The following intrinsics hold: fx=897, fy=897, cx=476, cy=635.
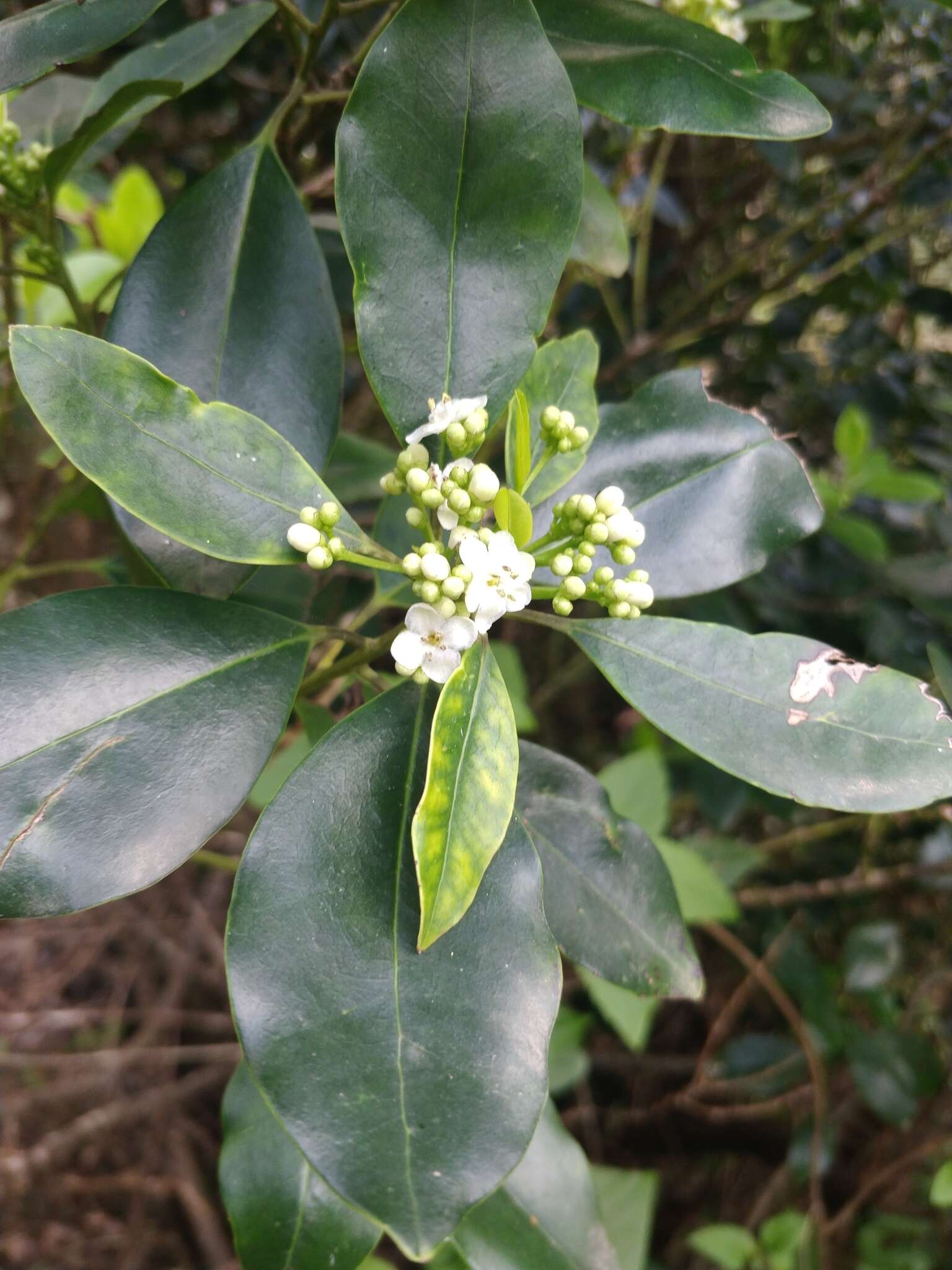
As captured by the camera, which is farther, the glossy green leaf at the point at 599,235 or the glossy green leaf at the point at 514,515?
the glossy green leaf at the point at 599,235

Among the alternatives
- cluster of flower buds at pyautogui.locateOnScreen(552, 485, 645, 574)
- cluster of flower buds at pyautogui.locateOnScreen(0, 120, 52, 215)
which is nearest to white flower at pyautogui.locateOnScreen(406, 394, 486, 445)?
cluster of flower buds at pyautogui.locateOnScreen(552, 485, 645, 574)

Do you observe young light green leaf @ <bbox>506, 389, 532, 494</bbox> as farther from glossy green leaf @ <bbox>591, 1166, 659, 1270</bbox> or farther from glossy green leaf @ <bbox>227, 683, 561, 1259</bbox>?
glossy green leaf @ <bbox>591, 1166, 659, 1270</bbox>

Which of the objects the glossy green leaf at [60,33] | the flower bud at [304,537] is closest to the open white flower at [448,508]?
the flower bud at [304,537]

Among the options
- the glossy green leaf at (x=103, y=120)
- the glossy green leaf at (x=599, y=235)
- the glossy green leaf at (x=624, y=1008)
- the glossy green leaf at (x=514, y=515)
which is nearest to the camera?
the glossy green leaf at (x=514, y=515)

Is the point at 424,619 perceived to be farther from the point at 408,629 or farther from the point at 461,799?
the point at 461,799

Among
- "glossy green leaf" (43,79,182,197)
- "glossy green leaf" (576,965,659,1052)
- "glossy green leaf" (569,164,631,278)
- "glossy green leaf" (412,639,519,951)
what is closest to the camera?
"glossy green leaf" (412,639,519,951)

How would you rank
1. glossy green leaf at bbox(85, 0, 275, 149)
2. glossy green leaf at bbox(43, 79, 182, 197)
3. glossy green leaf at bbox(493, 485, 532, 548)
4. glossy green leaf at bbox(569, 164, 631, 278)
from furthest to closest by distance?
glossy green leaf at bbox(569, 164, 631, 278) → glossy green leaf at bbox(85, 0, 275, 149) → glossy green leaf at bbox(43, 79, 182, 197) → glossy green leaf at bbox(493, 485, 532, 548)

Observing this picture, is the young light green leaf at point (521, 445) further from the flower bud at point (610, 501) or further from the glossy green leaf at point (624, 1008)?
the glossy green leaf at point (624, 1008)

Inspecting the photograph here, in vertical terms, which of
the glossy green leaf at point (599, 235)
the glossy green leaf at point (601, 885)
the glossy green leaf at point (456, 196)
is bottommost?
the glossy green leaf at point (601, 885)

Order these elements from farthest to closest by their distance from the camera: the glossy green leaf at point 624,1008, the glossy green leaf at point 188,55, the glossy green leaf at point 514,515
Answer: the glossy green leaf at point 624,1008
the glossy green leaf at point 188,55
the glossy green leaf at point 514,515
